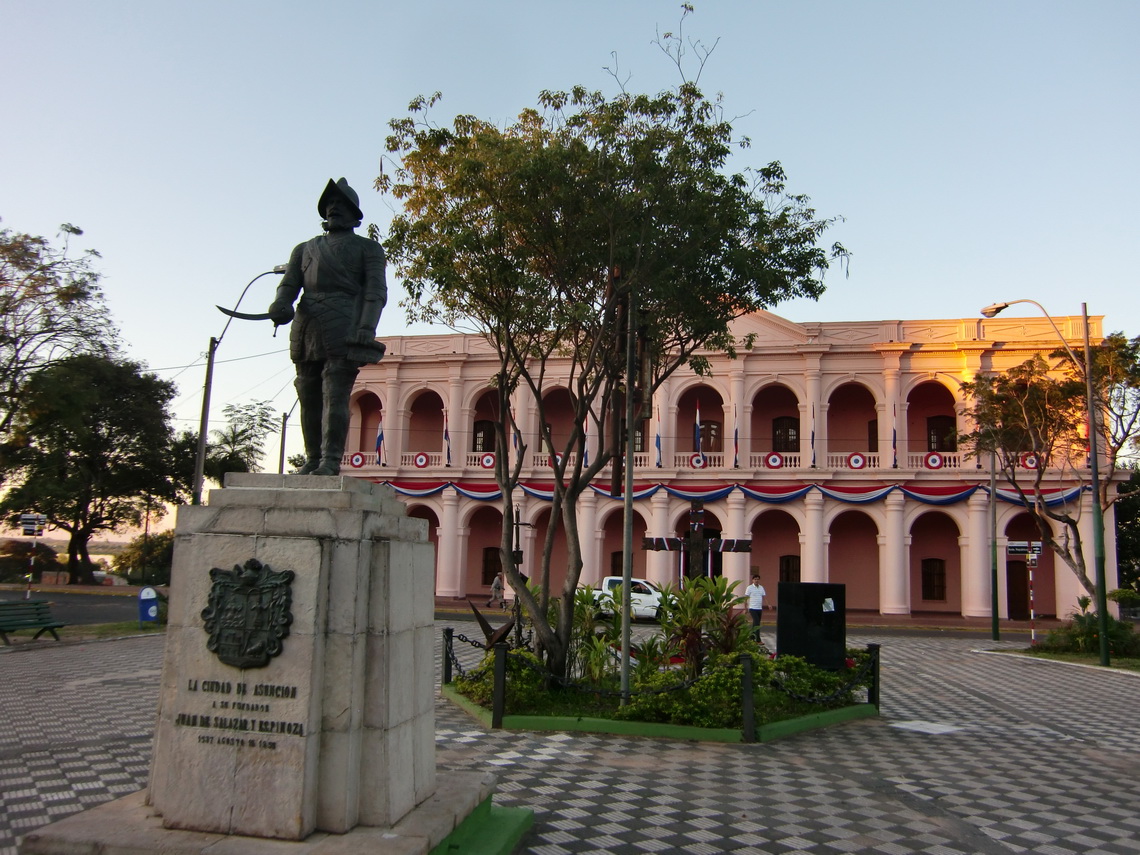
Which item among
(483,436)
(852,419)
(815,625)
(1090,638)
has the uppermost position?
(852,419)

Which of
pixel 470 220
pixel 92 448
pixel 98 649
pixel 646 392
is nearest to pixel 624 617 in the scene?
pixel 646 392

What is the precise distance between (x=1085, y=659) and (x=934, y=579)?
1297 cm

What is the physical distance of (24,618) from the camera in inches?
587

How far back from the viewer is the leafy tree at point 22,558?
134 ft

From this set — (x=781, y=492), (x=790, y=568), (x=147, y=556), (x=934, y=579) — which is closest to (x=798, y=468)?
(x=781, y=492)

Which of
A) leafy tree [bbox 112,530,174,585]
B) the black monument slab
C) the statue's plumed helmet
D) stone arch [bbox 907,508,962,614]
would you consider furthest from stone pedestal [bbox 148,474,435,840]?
leafy tree [bbox 112,530,174,585]

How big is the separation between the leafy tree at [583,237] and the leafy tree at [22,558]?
3803 cm

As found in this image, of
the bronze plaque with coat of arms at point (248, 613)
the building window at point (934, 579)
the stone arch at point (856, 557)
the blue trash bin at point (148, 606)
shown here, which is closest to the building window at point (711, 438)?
the stone arch at point (856, 557)

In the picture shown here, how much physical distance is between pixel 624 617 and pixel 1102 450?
22.4m

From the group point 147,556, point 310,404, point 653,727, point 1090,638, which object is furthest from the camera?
point 147,556

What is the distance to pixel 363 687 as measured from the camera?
4.61 m

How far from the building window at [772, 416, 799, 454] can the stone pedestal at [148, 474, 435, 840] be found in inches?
1097

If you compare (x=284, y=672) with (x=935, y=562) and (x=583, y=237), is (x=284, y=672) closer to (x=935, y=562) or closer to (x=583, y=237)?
(x=583, y=237)

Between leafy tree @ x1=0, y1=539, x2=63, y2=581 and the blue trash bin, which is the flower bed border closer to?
the blue trash bin
